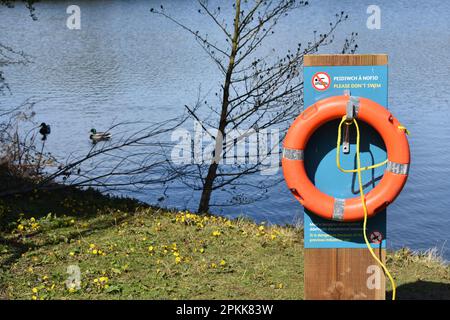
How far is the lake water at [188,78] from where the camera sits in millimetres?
14656

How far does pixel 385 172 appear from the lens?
5.50 meters

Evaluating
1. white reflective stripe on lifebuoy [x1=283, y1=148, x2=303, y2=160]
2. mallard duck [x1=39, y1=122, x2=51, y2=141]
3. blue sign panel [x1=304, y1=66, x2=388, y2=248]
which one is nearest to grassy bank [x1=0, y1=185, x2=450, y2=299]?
blue sign panel [x1=304, y1=66, x2=388, y2=248]

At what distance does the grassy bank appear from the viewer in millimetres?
6352

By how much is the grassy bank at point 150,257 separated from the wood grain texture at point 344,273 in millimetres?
631

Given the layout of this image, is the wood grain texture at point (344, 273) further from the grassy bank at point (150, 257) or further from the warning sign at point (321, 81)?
the warning sign at point (321, 81)

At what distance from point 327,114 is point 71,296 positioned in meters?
2.59

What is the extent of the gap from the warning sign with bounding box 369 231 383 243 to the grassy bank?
0.96 m

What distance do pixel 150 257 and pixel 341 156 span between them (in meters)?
2.39

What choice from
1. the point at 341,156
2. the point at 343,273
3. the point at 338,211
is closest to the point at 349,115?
the point at 341,156

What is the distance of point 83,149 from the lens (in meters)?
16.9

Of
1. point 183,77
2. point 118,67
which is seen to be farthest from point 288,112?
point 118,67

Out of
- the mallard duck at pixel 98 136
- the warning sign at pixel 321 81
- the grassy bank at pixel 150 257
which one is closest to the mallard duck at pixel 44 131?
the mallard duck at pixel 98 136

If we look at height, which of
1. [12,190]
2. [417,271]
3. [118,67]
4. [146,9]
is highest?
[146,9]
